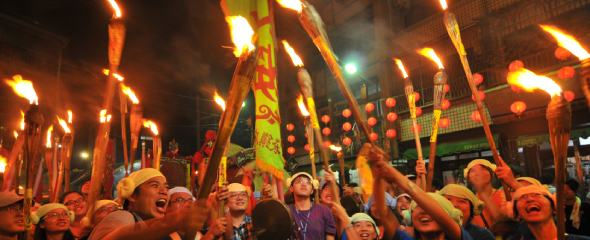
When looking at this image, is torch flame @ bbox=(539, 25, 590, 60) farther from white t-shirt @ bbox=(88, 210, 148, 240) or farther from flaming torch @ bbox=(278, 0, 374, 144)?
white t-shirt @ bbox=(88, 210, 148, 240)

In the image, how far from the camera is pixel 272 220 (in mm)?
3789

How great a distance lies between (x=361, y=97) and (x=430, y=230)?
15466 mm

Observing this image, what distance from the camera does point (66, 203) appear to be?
4621 millimetres

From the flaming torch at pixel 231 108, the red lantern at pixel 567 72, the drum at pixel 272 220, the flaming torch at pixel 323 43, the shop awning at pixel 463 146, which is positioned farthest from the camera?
the shop awning at pixel 463 146

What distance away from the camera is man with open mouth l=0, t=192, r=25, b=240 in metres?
3.09

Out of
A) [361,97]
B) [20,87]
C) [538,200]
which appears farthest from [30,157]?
[361,97]

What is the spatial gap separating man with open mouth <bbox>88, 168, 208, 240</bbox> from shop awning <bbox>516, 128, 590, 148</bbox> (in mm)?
11284

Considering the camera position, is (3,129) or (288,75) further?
(288,75)

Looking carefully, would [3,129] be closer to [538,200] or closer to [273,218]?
[273,218]

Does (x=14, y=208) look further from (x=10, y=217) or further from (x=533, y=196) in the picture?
(x=533, y=196)

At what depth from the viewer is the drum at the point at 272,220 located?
12.1ft

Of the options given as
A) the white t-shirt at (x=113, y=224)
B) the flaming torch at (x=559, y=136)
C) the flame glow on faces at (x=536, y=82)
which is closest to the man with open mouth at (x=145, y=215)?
the white t-shirt at (x=113, y=224)

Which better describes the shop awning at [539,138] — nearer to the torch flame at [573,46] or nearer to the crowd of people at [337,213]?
the crowd of people at [337,213]

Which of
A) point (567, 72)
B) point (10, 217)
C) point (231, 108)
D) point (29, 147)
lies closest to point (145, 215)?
point (231, 108)
